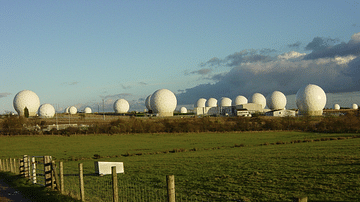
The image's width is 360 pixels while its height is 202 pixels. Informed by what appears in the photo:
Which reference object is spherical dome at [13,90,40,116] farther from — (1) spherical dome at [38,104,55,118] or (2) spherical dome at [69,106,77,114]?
(2) spherical dome at [69,106,77,114]

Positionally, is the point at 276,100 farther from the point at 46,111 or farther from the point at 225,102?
the point at 46,111

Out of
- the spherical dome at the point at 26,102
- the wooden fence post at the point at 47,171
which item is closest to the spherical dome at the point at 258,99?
the spherical dome at the point at 26,102

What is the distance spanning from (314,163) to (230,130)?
3671 cm

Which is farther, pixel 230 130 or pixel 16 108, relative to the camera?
pixel 16 108

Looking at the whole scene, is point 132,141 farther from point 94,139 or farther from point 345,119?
point 345,119

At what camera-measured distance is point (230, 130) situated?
183ft

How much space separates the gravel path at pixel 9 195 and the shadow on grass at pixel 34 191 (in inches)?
8.2

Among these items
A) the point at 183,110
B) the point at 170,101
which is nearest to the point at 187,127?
the point at 170,101

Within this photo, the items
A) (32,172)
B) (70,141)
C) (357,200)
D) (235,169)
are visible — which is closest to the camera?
(357,200)

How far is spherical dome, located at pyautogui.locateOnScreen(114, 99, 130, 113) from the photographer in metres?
120

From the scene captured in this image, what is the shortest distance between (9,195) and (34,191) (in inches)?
35.7

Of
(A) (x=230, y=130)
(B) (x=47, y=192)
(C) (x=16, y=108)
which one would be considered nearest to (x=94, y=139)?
(A) (x=230, y=130)

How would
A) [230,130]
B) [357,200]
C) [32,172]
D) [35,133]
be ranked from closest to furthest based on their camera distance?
[357,200] < [32,172] < [35,133] < [230,130]

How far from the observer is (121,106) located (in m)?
120
